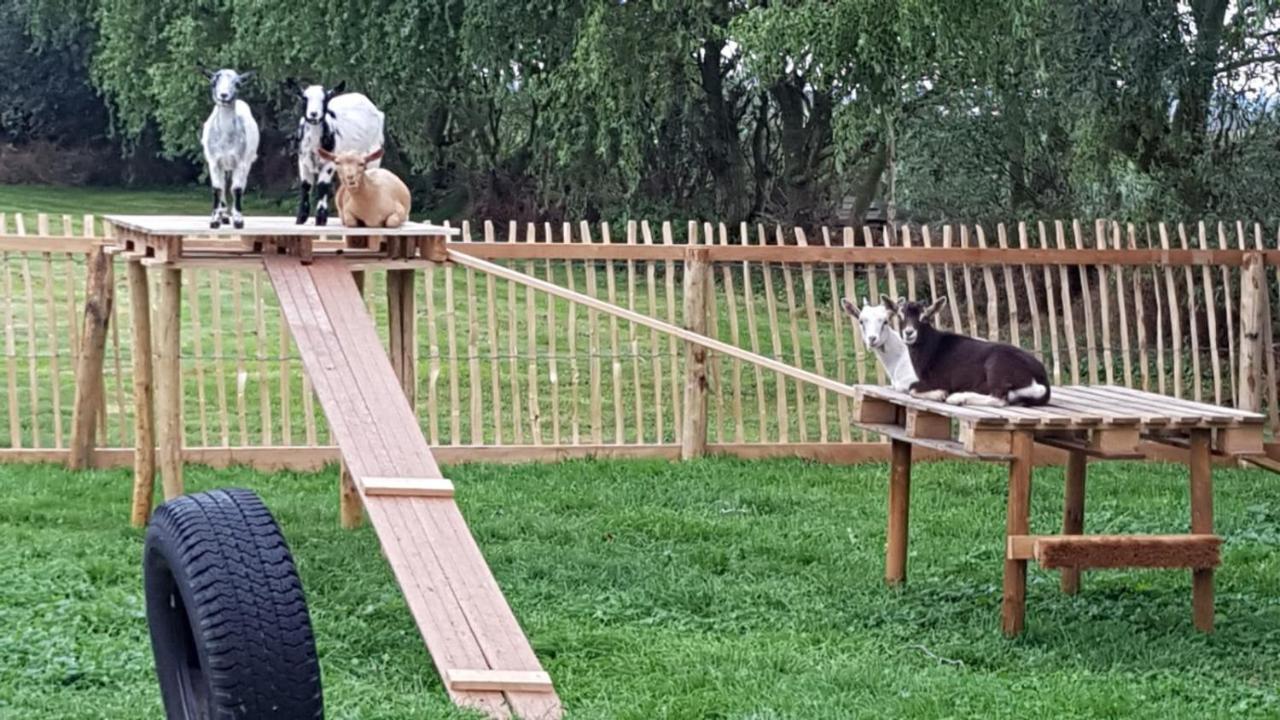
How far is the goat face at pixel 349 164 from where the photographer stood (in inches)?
311

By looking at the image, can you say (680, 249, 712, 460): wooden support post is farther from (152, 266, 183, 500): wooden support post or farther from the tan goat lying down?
(152, 266, 183, 500): wooden support post

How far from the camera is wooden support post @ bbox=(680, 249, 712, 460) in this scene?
11008 millimetres

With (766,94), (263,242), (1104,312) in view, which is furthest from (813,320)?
(766,94)

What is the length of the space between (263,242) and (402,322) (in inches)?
47.3

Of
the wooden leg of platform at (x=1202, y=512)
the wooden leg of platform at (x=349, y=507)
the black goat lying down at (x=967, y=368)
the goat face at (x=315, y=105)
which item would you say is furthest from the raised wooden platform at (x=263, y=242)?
the wooden leg of platform at (x=1202, y=512)

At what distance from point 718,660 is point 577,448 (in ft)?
16.0

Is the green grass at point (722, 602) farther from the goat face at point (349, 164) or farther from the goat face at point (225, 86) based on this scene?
the goat face at point (225, 86)

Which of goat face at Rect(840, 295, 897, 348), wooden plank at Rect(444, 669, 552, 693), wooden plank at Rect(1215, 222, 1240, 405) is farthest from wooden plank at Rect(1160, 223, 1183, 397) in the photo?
wooden plank at Rect(444, 669, 552, 693)

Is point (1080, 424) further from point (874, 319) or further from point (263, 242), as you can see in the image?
point (263, 242)

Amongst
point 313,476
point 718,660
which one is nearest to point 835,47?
point 313,476

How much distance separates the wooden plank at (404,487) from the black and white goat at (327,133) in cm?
208

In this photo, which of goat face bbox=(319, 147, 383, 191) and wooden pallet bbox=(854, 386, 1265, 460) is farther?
goat face bbox=(319, 147, 383, 191)

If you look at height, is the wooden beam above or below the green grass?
above

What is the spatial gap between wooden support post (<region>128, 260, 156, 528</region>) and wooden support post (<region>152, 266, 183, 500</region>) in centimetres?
34
